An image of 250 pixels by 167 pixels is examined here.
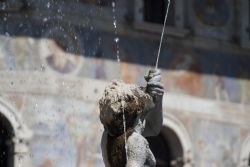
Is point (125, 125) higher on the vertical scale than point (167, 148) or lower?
higher

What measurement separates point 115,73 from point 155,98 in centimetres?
900

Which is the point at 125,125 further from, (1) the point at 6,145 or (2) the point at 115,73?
(2) the point at 115,73

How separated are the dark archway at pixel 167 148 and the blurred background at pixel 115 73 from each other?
0.6 inches

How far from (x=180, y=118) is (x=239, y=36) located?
187 centimetres

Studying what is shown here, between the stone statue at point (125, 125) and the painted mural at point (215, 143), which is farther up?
the stone statue at point (125, 125)

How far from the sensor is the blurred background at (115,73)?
47.5 feet

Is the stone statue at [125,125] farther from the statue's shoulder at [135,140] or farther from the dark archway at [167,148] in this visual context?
the dark archway at [167,148]

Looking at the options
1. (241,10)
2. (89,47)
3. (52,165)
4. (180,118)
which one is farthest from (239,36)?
(52,165)

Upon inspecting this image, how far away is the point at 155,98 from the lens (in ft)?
21.0

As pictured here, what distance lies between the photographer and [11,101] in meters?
14.4

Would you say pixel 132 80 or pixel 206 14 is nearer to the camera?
pixel 132 80

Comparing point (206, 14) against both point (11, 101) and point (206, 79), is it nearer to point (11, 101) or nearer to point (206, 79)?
point (206, 79)

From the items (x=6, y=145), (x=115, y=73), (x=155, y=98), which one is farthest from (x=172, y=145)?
(x=155, y=98)

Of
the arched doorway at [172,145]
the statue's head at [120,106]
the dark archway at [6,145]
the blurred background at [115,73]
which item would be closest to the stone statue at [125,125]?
the statue's head at [120,106]
